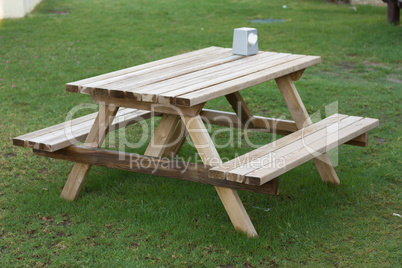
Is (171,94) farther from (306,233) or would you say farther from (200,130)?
(306,233)

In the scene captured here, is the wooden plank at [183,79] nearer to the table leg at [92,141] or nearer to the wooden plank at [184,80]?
the wooden plank at [184,80]

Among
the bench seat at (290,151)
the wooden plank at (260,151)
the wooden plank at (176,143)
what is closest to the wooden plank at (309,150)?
the bench seat at (290,151)

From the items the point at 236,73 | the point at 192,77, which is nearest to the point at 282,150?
the point at 236,73

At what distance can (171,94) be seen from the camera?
2.89 m

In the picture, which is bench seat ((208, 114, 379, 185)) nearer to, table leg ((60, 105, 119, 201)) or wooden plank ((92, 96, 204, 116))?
wooden plank ((92, 96, 204, 116))

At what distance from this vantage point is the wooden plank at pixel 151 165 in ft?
9.61

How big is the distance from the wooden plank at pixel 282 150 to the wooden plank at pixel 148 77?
68cm

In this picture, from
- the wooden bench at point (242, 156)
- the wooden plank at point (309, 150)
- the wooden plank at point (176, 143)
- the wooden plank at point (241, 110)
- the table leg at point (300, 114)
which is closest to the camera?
the wooden plank at point (309, 150)

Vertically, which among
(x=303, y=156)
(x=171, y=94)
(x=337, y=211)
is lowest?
(x=337, y=211)

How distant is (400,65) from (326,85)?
156cm

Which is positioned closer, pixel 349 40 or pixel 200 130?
pixel 200 130

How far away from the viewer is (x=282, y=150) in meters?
3.22

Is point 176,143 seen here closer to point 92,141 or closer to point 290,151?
point 92,141

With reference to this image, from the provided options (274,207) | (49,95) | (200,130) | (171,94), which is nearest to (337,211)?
(274,207)
